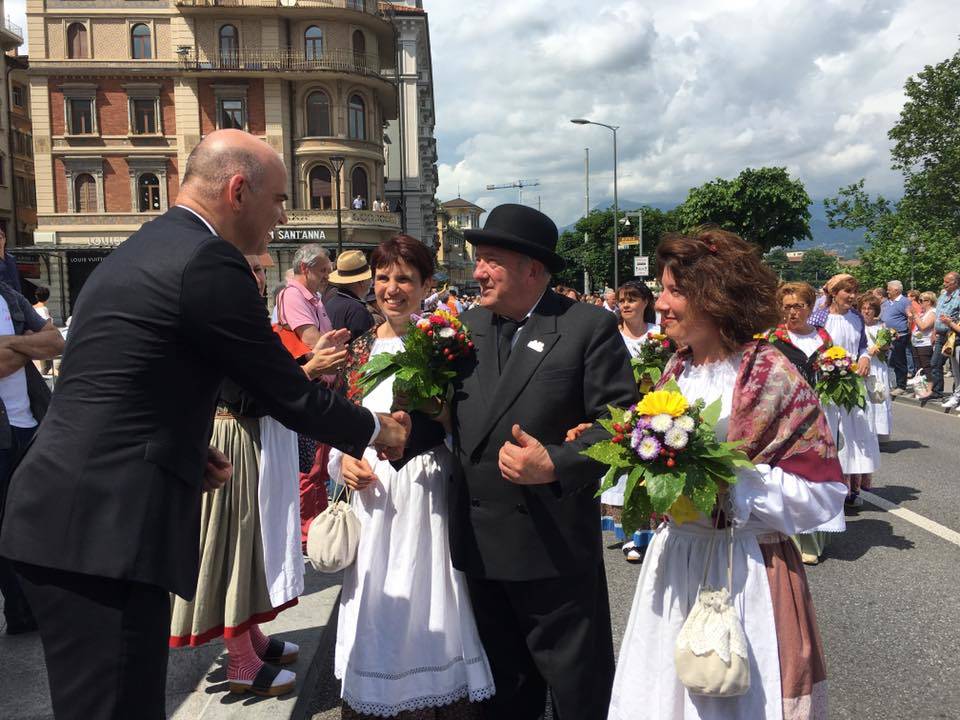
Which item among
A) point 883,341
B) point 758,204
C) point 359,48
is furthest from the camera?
point 758,204

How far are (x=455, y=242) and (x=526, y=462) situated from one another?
127272 mm

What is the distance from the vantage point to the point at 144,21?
43969 millimetres

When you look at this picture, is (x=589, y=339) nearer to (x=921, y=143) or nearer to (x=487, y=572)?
(x=487, y=572)

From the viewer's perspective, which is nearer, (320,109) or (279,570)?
(279,570)

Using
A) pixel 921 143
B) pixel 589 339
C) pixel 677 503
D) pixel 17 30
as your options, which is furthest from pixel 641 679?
pixel 17 30

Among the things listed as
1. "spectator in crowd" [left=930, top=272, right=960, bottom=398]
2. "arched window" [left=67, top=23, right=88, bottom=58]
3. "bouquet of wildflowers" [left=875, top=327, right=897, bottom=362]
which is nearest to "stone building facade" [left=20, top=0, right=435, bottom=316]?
"arched window" [left=67, top=23, right=88, bottom=58]

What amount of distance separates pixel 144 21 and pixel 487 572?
4947 cm

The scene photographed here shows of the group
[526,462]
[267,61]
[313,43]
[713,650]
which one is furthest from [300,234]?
[713,650]

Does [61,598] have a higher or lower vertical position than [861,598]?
higher

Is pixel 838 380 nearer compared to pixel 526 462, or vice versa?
pixel 526 462

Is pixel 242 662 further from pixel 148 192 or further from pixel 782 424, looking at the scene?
pixel 148 192

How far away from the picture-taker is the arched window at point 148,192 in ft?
145

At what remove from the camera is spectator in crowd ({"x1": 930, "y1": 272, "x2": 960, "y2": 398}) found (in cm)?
1497

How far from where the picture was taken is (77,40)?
4344cm
